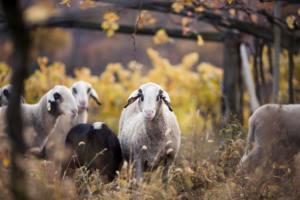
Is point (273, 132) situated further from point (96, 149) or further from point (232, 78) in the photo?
point (232, 78)

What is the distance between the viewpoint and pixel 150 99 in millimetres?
8203

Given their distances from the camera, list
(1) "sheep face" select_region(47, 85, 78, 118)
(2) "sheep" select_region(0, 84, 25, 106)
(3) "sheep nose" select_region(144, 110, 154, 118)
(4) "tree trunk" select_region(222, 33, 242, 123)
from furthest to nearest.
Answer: (4) "tree trunk" select_region(222, 33, 242, 123) < (2) "sheep" select_region(0, 84, 25, 106) < (1) "sheep face" select_region(47, 85, 78, 118) < (3) "sheep nose" select_region(144, 110, 154, 118)

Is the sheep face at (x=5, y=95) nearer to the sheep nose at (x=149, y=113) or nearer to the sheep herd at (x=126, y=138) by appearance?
the sheep herd at (x=126, y=138)

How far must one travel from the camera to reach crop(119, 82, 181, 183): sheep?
813cm

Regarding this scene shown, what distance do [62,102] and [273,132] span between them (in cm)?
266

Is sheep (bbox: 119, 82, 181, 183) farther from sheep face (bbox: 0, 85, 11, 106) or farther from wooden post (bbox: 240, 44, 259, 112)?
wooden post (bbox: 240, 44, 259, 112)

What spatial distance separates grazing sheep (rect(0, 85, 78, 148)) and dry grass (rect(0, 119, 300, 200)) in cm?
166

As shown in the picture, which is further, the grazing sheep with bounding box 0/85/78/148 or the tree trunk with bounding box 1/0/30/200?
the grazing sheep with bounding box 0/85/78/148

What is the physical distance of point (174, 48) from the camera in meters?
35.4

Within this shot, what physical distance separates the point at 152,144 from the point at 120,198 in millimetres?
2232

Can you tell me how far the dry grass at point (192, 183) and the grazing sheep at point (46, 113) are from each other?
166 cm

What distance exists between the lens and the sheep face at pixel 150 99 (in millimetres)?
8070

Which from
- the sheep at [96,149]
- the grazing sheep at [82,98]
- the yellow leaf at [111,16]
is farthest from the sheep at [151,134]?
the grazing sheep at [82,98]

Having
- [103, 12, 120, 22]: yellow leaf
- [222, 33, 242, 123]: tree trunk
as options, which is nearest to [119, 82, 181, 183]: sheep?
[103, 12, 120, 22]: yellow leaf
